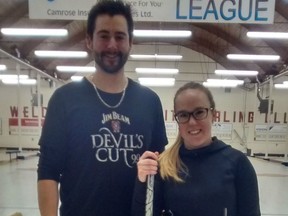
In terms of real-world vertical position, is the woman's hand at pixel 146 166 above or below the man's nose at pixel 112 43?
below

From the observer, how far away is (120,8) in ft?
4.07

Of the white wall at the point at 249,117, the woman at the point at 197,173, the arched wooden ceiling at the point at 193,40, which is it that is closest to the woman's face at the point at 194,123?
the woman at the point at 197,173

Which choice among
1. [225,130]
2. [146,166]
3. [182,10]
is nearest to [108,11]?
[146,166]

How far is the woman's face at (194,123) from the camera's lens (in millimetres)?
1321

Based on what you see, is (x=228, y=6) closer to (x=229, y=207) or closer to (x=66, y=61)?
(x=229, y=207)

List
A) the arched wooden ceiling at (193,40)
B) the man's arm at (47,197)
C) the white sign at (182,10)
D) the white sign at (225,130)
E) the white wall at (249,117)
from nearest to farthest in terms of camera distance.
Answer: the man's arm at (47,197) → the white sign at (182,10) → the arched wooden ceiling at (193,40) → the white wall at (249,117) → the white sign at (225,130)

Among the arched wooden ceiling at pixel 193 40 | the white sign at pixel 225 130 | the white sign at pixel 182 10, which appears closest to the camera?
the white sign at pixel 182 10

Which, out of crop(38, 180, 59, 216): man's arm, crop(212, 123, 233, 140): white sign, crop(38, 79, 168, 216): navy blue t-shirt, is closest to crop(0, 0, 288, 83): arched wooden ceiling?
crop(212, 123, 233, 140): white sign

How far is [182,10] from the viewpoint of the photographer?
15.0 feet

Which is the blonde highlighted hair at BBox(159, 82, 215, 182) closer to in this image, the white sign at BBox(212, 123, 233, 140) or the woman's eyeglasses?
the woman's eyeglasses

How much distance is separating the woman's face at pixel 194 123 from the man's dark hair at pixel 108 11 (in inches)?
14.7

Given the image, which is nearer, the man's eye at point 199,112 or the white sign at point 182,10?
the man's eye at point 199,112

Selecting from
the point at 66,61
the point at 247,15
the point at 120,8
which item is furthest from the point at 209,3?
the point at 66,61

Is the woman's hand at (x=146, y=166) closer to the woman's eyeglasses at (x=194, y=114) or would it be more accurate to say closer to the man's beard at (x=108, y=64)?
the woman's eyeglasses at (x=194, y=114)
